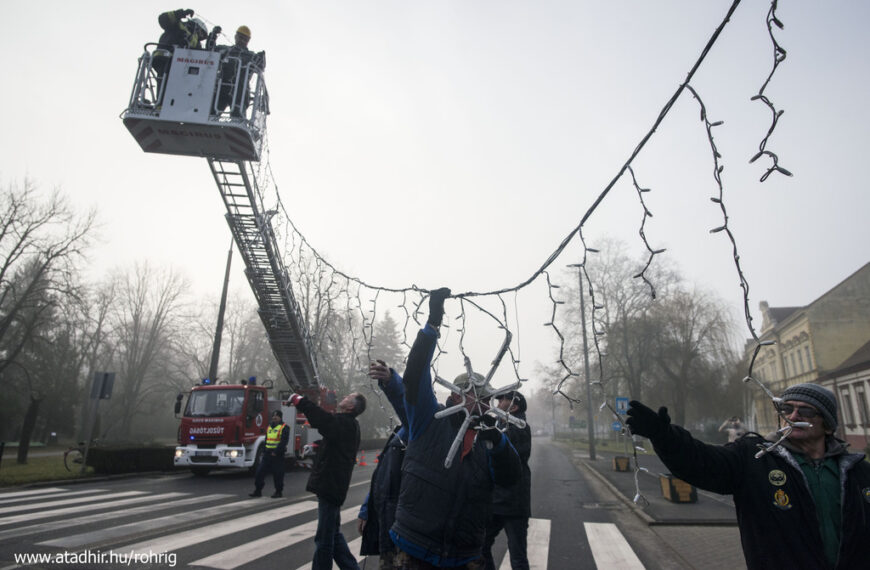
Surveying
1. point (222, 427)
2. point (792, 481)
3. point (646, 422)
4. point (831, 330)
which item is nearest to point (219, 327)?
point (222, 427)

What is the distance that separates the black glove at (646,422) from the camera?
2.06 m

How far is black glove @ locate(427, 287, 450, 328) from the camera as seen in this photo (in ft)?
8.99

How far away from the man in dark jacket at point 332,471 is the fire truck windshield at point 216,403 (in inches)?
373

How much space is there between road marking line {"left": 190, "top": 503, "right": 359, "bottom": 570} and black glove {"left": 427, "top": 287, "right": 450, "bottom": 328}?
177 inches

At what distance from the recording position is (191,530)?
22.8 feet

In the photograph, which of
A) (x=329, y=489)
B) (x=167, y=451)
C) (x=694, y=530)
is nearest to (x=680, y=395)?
(x=694, y=530)

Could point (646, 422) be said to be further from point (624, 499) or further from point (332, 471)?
point (624, 499)

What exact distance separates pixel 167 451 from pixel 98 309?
2612 cm

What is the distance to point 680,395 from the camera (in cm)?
3125

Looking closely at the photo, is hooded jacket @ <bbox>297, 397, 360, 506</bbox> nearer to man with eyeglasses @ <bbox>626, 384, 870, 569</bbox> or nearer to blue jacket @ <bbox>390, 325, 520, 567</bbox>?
blue jacket @ <bbox>390, 325, 520, 567</bbox>

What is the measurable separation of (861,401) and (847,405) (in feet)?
5.55

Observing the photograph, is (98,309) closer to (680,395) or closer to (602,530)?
(602,530)

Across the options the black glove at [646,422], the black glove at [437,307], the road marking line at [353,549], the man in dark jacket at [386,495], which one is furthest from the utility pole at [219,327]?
the black glove at [646,422]

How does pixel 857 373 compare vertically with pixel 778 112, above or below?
above
